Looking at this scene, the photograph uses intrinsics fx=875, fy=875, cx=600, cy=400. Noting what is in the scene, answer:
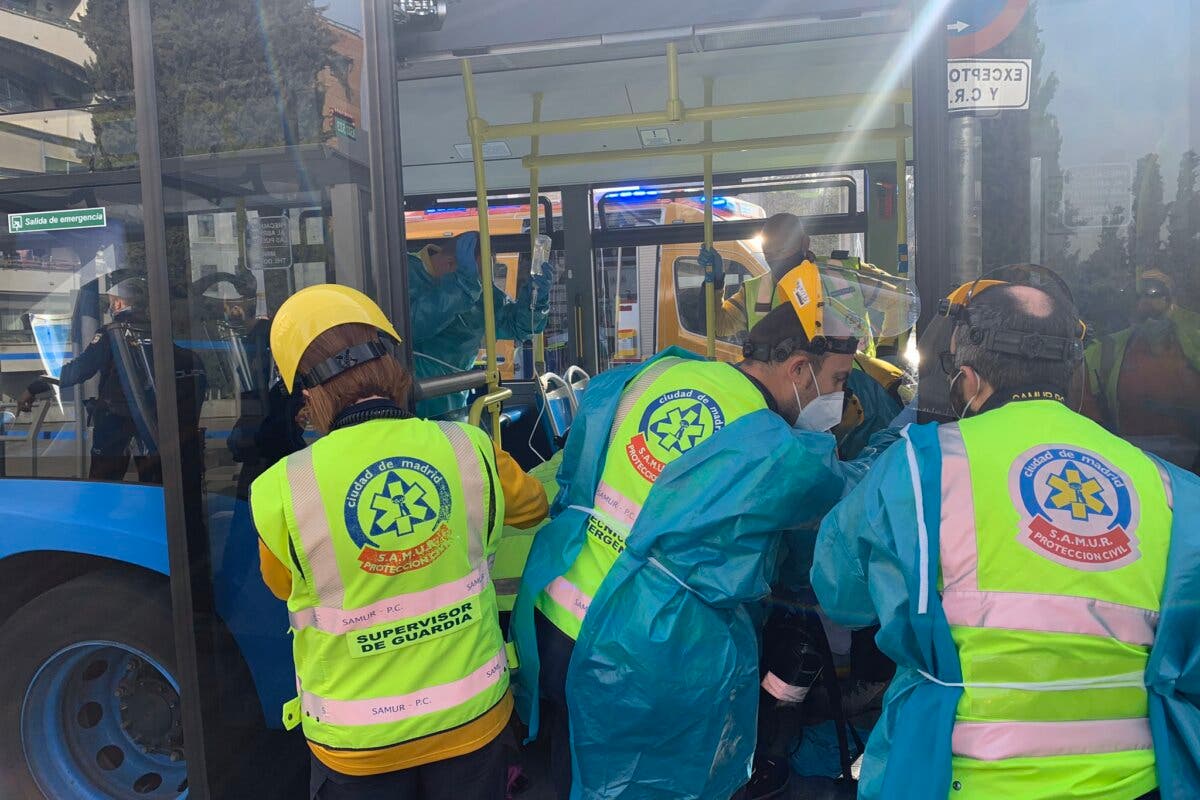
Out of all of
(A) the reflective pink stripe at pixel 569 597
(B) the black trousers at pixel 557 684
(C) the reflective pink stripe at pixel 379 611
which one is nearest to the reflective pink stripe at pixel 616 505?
(A) the reflective pink stripe at pixel 569 597

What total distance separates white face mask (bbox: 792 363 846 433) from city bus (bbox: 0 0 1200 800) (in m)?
0.36

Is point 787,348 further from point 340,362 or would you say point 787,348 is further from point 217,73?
point 217,73

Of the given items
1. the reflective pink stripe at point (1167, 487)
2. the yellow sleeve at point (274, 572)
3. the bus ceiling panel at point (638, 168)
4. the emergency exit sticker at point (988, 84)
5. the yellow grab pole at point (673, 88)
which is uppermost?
the bus ceiling panel at point (638, 168)

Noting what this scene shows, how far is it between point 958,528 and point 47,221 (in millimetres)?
2362

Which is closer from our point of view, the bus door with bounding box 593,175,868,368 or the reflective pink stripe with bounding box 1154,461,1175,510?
the reflective pink stripe with bounding box 1154,461,1175,510

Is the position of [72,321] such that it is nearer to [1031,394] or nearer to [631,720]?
[631,720]

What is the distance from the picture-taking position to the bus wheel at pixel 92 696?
8.01ft

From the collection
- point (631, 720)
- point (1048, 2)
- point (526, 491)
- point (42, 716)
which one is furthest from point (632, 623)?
point (42, 716)

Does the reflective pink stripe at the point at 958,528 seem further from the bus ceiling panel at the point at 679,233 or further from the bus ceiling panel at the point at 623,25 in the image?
the bus ceiling panel at the point at 679,233

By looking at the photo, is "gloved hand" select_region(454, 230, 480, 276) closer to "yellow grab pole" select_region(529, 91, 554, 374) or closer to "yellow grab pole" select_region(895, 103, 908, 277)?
"yellow grab pole" select_region(529, 91, 554, 374)

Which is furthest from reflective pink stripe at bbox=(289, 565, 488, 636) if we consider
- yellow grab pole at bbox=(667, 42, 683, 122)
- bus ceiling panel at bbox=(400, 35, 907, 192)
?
bus ceiling panel at bbox=(400, 35, 907, 192)

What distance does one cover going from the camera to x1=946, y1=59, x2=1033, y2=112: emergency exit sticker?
196 centimetres

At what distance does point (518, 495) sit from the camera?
2.03 meters

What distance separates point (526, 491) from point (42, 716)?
1.71 meters
